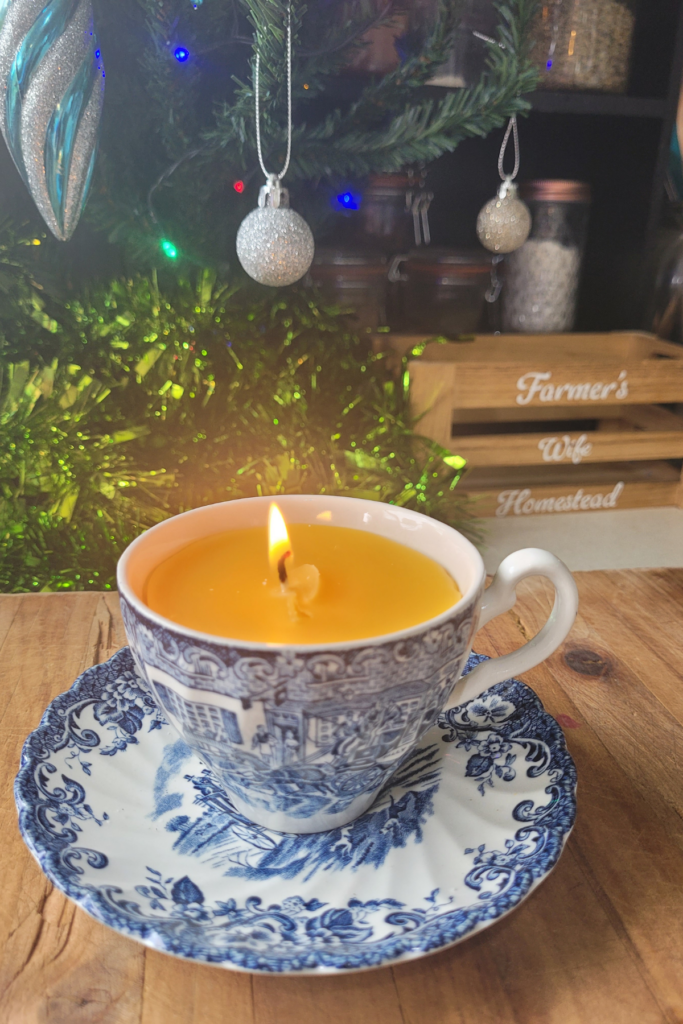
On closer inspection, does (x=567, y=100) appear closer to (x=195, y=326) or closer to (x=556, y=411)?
(x=556, y=411)

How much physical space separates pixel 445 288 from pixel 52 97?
0.45 metres

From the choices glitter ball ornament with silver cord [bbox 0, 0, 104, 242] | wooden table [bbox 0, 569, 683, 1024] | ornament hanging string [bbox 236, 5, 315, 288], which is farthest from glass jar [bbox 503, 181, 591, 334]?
wooden table [bbox 0, 569, 683, 1024]

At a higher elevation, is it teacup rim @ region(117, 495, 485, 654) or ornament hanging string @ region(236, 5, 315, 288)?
ornament hanging string @ region(236, 5, 315, 288)

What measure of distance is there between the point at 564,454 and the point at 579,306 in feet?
1.10

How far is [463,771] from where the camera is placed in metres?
0.35

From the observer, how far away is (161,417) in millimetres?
701

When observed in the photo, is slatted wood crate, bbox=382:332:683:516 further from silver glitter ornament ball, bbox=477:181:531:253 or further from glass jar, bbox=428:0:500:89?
glass jar, bbox=428:0:500:89

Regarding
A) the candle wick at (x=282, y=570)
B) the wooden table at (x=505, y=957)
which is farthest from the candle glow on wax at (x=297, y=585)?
the wooden table at (x=505, y=957)

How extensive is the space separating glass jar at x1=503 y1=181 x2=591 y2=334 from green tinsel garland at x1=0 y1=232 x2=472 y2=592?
0.32 m

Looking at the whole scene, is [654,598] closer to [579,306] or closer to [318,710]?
[318,710]

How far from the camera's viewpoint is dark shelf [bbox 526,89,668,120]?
2.83 feet

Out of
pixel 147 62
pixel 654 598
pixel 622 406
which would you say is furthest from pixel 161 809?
pixel 622 406

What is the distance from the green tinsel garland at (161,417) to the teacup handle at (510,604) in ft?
1.20

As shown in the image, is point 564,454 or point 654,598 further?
point 564,454
